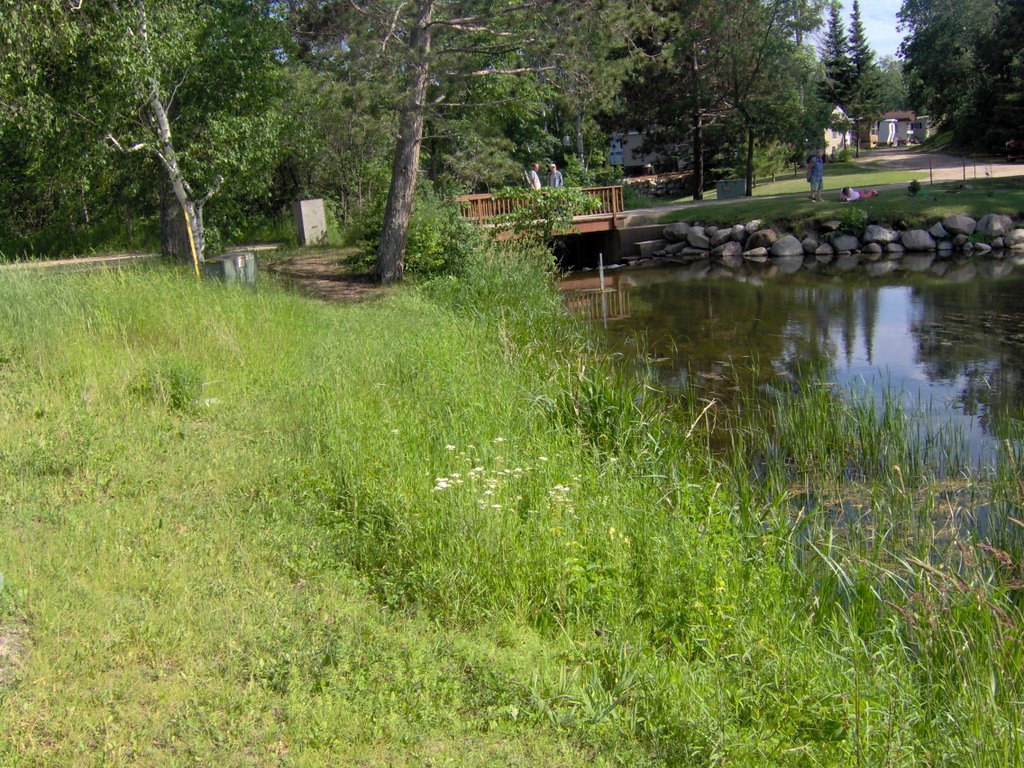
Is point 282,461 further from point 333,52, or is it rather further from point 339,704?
point 333,52

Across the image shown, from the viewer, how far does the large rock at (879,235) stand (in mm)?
25312

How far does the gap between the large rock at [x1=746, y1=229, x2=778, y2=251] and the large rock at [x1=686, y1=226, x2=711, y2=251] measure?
1202 millimetres

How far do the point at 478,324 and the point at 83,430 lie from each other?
6285mm

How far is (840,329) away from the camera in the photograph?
15.2 metres

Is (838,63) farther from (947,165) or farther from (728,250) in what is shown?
(728,250)

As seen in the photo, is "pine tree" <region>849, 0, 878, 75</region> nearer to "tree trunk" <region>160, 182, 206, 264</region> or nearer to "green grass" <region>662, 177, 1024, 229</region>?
"green grass" <region>662, 177, 1024, 229</region>

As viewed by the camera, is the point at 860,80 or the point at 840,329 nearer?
the point at 840,329

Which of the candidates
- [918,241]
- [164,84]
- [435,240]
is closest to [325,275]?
[435,240]

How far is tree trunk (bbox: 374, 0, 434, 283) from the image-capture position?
52.1ft

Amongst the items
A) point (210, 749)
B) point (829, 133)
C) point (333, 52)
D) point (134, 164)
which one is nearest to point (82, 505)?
point (210, 749)

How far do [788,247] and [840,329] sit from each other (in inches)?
444

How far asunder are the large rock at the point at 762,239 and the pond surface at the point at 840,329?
74.7 inches

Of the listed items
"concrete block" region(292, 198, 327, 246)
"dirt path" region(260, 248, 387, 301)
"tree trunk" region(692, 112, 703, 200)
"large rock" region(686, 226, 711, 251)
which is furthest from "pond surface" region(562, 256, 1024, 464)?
"tree trunk" region(692, 112, 703, 200)

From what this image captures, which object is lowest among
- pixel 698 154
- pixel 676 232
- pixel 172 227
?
pixel 676 232
